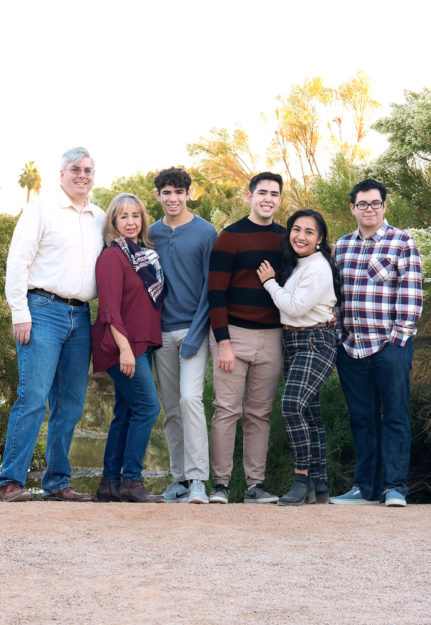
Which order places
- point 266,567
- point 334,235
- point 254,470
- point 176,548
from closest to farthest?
point 266,567 < point 176,548 < point 254,470 < point 334,235

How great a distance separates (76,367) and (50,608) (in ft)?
7.55

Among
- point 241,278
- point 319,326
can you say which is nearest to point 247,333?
point 241,278

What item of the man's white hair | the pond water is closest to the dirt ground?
the man's white hair

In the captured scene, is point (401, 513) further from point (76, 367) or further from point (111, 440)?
point (76, 367)

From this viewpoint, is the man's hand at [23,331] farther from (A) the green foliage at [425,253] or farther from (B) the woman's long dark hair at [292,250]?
(A) the green foliage at [425,253]

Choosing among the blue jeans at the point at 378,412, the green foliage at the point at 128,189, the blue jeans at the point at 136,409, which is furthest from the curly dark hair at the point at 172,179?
the green foliage at the point at 128,189

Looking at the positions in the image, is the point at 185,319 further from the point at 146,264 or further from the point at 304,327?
the point at 304,327

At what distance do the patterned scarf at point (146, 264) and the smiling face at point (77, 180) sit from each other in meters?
0.39

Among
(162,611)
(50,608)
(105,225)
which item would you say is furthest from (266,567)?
(105,225)

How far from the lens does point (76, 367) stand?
5.46 m

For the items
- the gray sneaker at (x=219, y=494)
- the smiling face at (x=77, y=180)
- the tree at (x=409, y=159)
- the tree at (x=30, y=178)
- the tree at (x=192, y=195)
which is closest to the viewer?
the smiling face at (x=77, y=180)

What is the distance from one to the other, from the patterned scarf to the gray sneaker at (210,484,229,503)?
1303mm

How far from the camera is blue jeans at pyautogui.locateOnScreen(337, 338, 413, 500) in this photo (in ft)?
18.4

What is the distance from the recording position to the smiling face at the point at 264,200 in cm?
551
